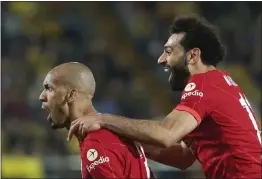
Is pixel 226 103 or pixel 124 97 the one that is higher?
pixel 226 103

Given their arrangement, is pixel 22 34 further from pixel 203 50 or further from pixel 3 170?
pixel 203 50

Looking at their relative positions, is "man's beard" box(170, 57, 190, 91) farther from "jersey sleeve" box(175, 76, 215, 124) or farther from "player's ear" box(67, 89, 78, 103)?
"player's ear" box(67, 89, 78, 103)

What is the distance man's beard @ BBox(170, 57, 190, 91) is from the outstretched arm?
396mm

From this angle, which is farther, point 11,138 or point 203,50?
point 11,138

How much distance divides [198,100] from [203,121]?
182mm

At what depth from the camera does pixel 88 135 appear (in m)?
3.40

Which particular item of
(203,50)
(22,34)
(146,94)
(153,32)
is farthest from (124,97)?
(203,50)

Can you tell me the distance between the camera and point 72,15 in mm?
10898

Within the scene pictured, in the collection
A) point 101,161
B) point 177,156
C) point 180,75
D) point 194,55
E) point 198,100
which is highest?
point 194,55

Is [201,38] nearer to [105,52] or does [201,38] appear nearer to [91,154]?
[91,154]

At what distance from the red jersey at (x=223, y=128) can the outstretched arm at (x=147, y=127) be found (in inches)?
3.0

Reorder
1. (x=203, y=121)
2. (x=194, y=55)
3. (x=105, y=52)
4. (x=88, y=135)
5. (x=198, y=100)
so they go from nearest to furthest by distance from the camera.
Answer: (x=88, y=135), (x=198, y=100), (x=203, y=121), (x=194, y=55), (x=105, y=52)

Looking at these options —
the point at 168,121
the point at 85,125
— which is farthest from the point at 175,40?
the point at 85,125

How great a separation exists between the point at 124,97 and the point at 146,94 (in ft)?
2.51
